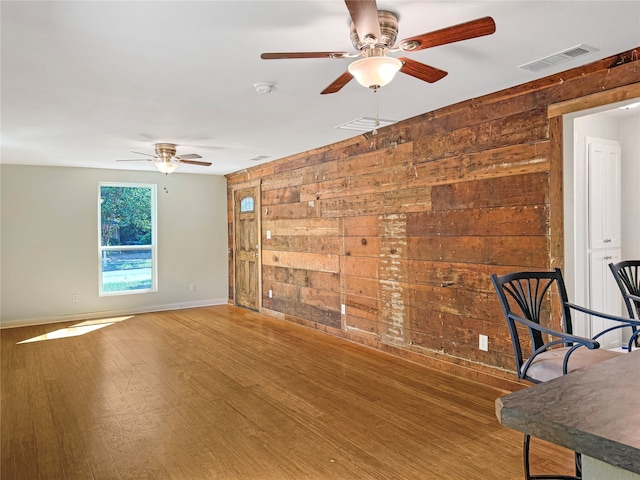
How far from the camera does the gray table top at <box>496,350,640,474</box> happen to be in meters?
0.68

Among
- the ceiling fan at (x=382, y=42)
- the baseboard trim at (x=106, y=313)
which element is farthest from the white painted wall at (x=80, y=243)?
the ceiling fan at (x=382, y=42)

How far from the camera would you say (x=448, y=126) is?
4066 millimetres

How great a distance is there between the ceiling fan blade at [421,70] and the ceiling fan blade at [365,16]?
395 millimetres

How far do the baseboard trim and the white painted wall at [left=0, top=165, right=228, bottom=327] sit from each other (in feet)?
0.05

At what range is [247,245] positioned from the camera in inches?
304

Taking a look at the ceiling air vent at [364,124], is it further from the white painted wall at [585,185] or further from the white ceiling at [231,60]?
the white painted wall at [585,185]

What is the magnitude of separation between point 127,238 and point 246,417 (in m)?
5.31

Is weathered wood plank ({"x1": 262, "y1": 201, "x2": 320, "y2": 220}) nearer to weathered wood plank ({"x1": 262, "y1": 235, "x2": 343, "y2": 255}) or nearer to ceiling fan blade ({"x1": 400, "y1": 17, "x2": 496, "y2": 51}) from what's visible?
weathered wood plank ({"x1": 262, "y1": 235, "x2": 343, "y2": 255})

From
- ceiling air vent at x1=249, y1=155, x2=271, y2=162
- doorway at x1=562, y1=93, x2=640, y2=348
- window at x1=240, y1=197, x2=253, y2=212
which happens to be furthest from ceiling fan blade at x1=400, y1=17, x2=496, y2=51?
window at x1=240, y1=197, x2=253, y2=212

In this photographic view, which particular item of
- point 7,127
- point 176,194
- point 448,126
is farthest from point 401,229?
point 176,194

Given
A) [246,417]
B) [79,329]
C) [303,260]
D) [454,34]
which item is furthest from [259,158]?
[454,34]

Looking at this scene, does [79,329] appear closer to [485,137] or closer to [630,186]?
[485,137]

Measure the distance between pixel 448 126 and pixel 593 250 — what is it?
1.81m

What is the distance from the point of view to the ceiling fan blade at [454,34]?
190cm
